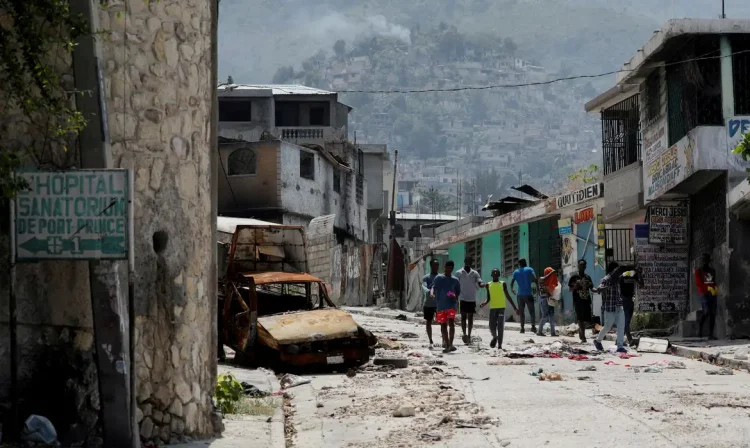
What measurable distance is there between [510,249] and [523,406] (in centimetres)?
3482

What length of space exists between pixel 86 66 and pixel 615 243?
2599 centimetres

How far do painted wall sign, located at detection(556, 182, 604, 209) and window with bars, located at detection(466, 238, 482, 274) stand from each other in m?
13.1

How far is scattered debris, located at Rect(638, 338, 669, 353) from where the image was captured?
22.9 metres

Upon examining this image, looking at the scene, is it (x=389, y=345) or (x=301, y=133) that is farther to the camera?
(x=301, y=133)

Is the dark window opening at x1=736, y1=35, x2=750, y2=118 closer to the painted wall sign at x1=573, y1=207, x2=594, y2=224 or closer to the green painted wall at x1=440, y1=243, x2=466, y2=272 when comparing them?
the painted wall sign at x1=573, y1=207, x2=594, y2=224

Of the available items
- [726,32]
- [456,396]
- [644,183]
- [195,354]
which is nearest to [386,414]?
[456,396]

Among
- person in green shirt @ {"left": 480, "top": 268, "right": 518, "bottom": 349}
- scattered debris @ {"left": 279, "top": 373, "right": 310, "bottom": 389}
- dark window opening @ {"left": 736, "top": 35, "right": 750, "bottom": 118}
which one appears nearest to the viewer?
scattered debris @ {"left": 279, "top": 373, "right": 310, "bottom": 389}

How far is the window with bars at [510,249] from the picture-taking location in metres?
46.6

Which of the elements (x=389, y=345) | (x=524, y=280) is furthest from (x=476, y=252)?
(x=389, y=345)

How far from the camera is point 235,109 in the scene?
71.3 meters

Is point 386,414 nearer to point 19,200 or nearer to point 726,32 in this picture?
point 19,200

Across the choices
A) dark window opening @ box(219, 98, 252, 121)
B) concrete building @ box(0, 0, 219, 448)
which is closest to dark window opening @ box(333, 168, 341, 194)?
dark window opening @ box(219, 98, 252, 121)

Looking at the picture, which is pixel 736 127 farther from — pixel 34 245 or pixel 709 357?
pixel 34 245

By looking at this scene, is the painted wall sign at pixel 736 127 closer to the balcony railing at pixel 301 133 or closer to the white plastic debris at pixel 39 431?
the white plastic debris at pixel 39 431
